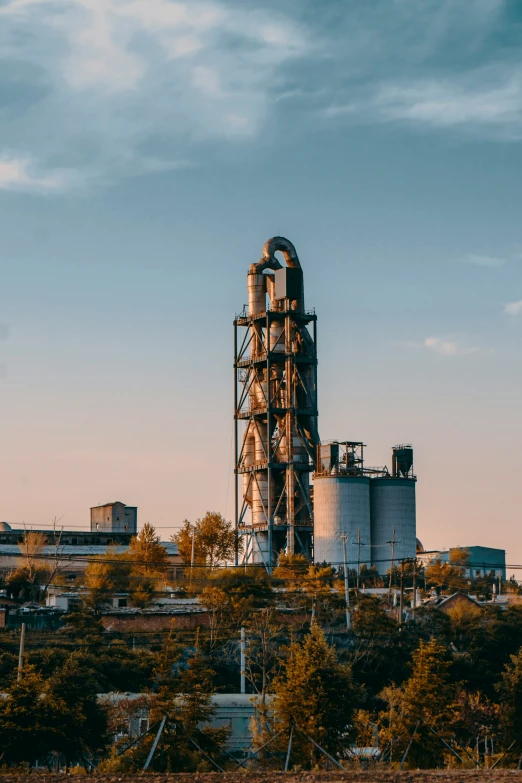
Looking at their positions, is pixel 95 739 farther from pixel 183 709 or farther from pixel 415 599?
pixel 415 599

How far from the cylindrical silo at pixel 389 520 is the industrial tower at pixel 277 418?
7018mm

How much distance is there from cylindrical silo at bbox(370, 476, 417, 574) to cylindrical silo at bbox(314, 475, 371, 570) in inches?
80.8

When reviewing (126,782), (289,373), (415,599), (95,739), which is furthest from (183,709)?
(289,373)

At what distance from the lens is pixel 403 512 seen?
392 feet

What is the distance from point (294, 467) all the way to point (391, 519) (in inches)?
431

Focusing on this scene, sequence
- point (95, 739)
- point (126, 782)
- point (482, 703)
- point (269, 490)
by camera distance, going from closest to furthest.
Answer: point (126, 782) < point (95, 739) < point (482, 703) < point (269, 490)

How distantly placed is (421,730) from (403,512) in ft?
198

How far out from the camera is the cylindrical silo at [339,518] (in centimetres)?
11569

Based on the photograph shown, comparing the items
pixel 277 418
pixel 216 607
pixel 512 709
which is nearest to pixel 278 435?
pixel 277 418

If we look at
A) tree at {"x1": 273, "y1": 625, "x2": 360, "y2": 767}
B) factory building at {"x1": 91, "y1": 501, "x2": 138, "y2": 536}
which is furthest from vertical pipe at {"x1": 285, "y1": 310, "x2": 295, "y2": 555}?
tree at {"x1": 273, "y1": 625, "x2": 360, "y2": 767}

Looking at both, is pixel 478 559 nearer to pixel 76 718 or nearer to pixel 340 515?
pixel 340 515

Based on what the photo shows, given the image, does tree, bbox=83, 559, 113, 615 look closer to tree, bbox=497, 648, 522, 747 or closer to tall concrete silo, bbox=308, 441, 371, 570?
tall concrete silo, bbox=308, 441, 371, 570

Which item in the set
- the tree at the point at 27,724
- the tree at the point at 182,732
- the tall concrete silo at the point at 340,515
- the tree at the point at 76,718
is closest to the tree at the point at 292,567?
the tall concrete silo at the point at 340,515

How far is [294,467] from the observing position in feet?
399
